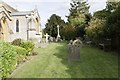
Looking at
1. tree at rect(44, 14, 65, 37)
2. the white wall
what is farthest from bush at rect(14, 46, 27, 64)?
tree at rect(44, 14, 65, 37)

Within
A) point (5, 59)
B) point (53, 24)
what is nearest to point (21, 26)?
point (5, 59)

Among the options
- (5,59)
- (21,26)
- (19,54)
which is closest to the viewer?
(5,59)

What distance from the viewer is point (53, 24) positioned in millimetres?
76000

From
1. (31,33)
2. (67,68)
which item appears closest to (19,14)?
(31,33)

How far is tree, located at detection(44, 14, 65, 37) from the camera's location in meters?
74.3

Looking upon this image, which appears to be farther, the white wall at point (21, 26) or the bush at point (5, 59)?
the white wall at point (21, 26)

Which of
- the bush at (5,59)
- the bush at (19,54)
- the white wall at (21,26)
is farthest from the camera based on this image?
the white wall at (21,26)

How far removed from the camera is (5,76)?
40.2ft

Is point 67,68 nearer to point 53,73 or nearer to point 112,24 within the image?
point 53,73

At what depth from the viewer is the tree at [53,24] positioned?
74.3 m

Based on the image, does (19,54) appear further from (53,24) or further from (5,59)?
(53,24)

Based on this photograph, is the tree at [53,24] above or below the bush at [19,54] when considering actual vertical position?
above

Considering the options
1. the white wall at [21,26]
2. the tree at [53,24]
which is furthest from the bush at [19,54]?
the tree at [53,24]

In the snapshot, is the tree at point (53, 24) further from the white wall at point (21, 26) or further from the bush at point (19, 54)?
the bush at point (19, 54)
